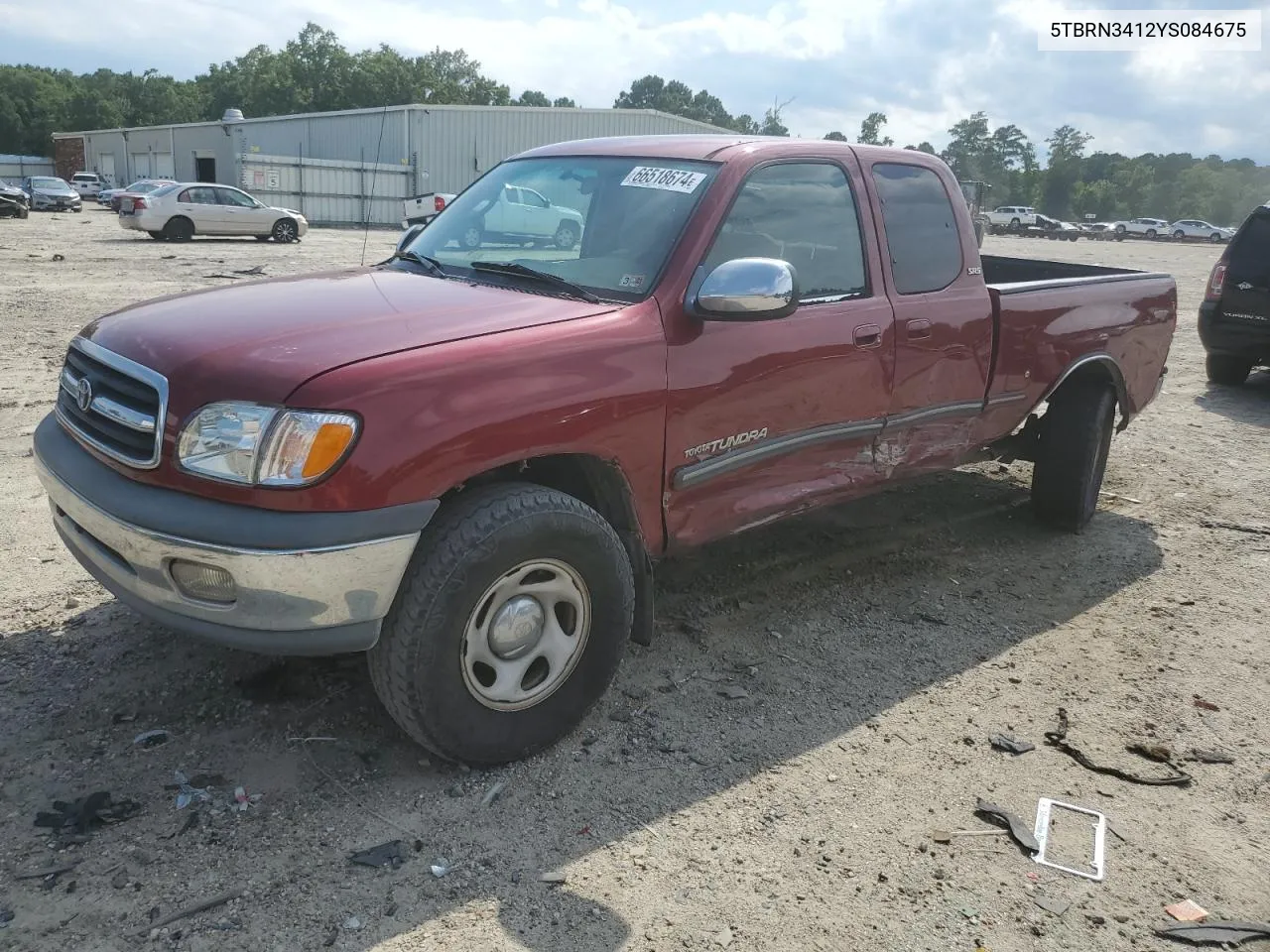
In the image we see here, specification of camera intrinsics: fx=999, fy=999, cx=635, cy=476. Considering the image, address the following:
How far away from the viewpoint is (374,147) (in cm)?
4147

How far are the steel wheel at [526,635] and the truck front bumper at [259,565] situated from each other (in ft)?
1.11

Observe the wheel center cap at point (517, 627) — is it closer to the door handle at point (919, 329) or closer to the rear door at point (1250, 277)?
the door handle at point (919, 329)

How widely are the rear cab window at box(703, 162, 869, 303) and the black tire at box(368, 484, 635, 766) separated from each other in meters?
1.12

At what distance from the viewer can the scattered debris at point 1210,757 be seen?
3403 mm

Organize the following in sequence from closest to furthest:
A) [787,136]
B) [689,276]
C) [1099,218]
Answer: [689,276], [787,136], [1099,218]

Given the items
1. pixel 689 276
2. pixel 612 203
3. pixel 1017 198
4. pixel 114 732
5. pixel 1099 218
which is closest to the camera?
pixel 114 732

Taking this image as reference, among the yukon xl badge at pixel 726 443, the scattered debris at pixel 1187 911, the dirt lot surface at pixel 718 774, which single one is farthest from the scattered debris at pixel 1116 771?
the yukon xl badge at pixel 726 443

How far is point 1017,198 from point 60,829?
370 ft

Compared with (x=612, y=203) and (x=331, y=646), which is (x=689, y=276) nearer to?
(x=612, y=203)

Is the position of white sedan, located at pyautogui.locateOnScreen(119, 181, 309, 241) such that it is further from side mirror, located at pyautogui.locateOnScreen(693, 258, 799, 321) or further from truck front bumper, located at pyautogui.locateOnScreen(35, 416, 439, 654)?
side mirror, located at pyautogui.locateOnScreen(693, 258, 799, 321)

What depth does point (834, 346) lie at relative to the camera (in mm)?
3832

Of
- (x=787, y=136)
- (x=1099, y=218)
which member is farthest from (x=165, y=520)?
(x=1099, y=218)

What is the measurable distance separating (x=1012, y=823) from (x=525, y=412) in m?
1.90

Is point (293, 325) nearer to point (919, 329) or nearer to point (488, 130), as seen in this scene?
point (919, 329)
